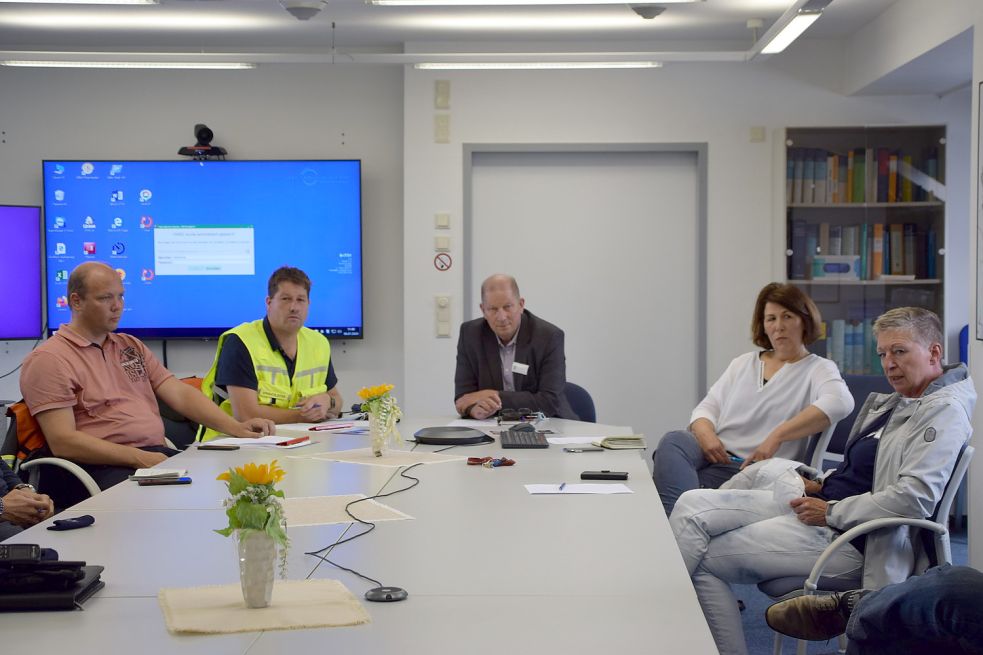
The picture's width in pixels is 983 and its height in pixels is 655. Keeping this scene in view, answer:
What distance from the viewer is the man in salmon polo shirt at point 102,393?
13.1ft

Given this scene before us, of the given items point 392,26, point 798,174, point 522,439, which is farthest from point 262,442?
point 798,174

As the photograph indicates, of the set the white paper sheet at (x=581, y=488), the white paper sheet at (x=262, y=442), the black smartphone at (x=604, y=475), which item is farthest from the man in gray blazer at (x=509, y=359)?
the white paper sheet at (x=581, y=488)

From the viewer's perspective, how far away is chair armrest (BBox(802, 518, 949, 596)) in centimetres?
294

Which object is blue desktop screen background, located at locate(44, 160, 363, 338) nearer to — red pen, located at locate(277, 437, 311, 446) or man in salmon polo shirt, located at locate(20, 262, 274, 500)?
man in salmon polo shirt, located at locate(20, 262, 274, 500)

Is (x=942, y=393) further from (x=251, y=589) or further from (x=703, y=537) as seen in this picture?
(x=251, y=589)

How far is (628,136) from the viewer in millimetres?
6727

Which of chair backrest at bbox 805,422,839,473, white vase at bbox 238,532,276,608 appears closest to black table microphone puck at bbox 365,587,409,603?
white vase at bbox 238,532,276,608

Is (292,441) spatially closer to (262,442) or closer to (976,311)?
(262,442)

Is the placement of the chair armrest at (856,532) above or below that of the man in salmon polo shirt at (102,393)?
below

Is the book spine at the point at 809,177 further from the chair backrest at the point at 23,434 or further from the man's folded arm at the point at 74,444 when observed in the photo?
the chair backrest at the point at 23,434

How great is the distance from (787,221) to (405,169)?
7.90 ft

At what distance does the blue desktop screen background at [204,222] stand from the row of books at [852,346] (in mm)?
2983

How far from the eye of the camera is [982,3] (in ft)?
15.1

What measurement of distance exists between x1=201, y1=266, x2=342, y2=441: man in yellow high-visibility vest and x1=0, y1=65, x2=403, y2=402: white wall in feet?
6.41
